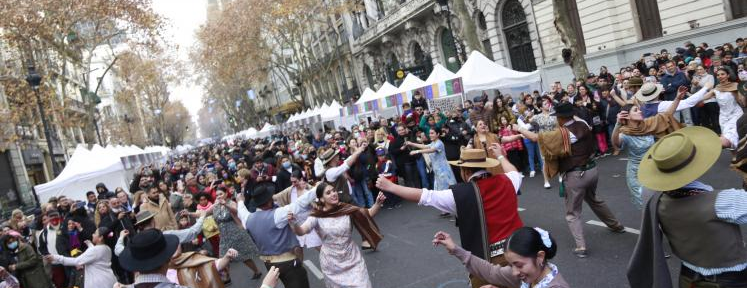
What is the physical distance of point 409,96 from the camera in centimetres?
1778

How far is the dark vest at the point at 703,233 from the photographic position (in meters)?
2.81

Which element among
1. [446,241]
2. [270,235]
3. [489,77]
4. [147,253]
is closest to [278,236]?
[270,235]

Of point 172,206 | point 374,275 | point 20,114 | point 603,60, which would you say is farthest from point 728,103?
point 20,114

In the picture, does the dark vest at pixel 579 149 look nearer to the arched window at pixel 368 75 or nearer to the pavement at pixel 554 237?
the pavement at pixel 554 237

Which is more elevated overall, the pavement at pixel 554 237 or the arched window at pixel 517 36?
the arched window at pixel 517 36

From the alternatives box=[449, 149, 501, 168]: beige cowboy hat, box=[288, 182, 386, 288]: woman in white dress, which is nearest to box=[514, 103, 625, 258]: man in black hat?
box=[449, 149, 501, 168]: beige cowboy hat

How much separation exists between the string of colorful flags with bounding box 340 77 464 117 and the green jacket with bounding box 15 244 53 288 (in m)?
10.5

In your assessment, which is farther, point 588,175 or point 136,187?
point 136,187

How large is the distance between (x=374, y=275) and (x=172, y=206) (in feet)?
14.7

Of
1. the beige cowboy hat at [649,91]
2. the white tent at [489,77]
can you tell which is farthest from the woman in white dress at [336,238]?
the white tent at [489,77]

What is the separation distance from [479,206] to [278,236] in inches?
85.7

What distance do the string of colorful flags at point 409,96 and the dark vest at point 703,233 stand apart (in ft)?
38.8

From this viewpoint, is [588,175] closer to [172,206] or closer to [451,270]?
[451,270]

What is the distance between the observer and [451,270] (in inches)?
260
